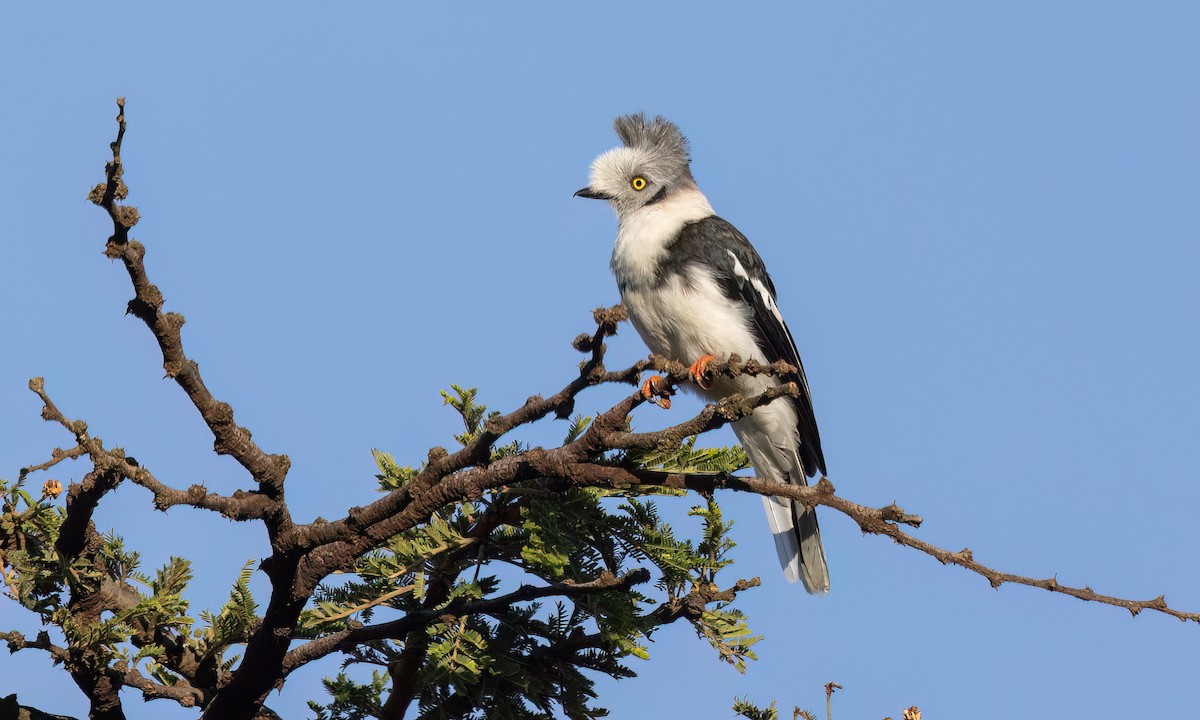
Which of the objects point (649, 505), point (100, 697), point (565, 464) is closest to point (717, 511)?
point (649, 505)

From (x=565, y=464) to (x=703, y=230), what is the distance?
2.89 meters

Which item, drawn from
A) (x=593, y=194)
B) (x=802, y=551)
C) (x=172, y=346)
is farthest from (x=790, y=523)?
(x=172, y=346)

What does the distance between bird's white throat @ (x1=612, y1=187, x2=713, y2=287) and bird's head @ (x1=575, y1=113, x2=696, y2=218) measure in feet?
0.32

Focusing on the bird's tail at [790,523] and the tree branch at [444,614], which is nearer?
the tree branch at [444,614]

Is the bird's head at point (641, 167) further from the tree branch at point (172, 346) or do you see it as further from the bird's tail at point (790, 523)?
the tree branch at point (172, 346)

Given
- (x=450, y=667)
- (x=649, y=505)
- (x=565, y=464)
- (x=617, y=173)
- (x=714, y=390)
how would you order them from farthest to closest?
(x=617, y=173)
(x=714, y=390)
(x=649, y=505)
(x=450, y=667)
(x=565, y=464)

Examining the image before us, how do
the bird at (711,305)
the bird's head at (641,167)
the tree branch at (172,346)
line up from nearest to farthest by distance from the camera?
the tree branch at (172,346), the bird at (711,305), the bird's head at (641,167)

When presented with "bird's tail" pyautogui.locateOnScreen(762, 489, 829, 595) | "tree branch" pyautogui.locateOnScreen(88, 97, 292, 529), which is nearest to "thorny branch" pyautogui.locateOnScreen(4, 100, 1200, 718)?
"tree branch" pyautogui.locateOnScreen(88, 97, 292, 529)

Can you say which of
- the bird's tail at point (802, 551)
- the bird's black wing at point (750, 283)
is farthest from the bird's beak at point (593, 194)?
the bird's tail at point (802, 551)

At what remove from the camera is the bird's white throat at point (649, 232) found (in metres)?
7.11

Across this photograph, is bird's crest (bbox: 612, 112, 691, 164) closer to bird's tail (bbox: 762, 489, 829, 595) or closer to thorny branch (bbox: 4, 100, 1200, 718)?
bird's tail (bbox: 762, 489, 829, 595)

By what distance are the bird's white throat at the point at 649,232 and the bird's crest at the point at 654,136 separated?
0.41 m

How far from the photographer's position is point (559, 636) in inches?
224

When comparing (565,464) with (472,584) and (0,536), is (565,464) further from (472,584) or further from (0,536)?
(0,536)
